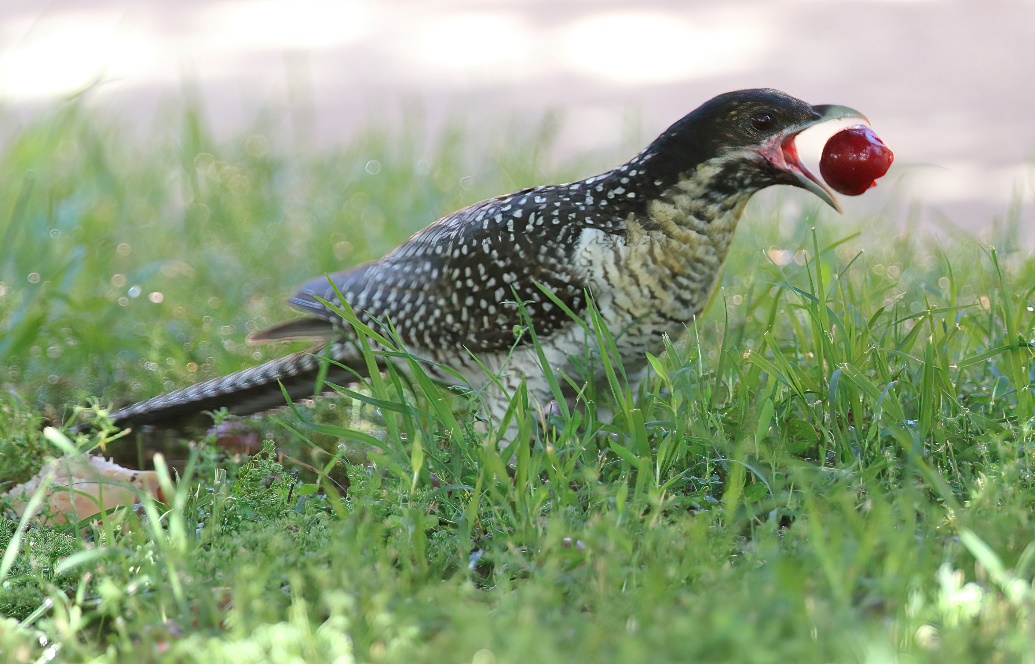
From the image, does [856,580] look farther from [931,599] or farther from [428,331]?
[428,331]

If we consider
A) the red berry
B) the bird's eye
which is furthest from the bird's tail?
the red berry

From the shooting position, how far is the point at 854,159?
3.88 m

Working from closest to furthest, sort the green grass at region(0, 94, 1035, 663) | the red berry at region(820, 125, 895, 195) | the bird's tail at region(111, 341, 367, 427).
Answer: the green grass at region(0, 94, 1035, 663)
the red berry at region(820, 125, 895, 195)
the bird's tail at region(111, 341, 367, 427)

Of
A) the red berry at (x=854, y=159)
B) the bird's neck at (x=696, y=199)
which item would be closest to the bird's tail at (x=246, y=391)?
the bird's neck at (x=696, y=199)

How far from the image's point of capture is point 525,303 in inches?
149

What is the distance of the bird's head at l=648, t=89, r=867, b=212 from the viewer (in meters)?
3.81

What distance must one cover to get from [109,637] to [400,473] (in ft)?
2.65

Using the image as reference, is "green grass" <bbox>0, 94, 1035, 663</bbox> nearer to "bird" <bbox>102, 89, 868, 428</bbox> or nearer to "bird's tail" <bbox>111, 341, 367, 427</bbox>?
"bird's tail" <bbox>111, 341, 367, 427</bbox>

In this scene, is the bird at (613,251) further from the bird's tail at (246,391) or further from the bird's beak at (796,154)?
the bird's tail at (246,391)

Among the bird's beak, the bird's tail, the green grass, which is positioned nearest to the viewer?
the green grass

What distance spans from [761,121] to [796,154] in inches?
7.1

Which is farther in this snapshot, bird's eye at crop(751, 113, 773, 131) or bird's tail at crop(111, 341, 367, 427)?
bird's tail at crop(111, 341, 367, 427)

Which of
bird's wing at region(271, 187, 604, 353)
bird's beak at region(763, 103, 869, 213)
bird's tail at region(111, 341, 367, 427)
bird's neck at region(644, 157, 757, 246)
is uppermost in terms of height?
bird's beak at region(763, 103, 869, 213)

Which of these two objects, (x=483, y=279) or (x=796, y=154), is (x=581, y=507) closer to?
(x=483, y=279)
